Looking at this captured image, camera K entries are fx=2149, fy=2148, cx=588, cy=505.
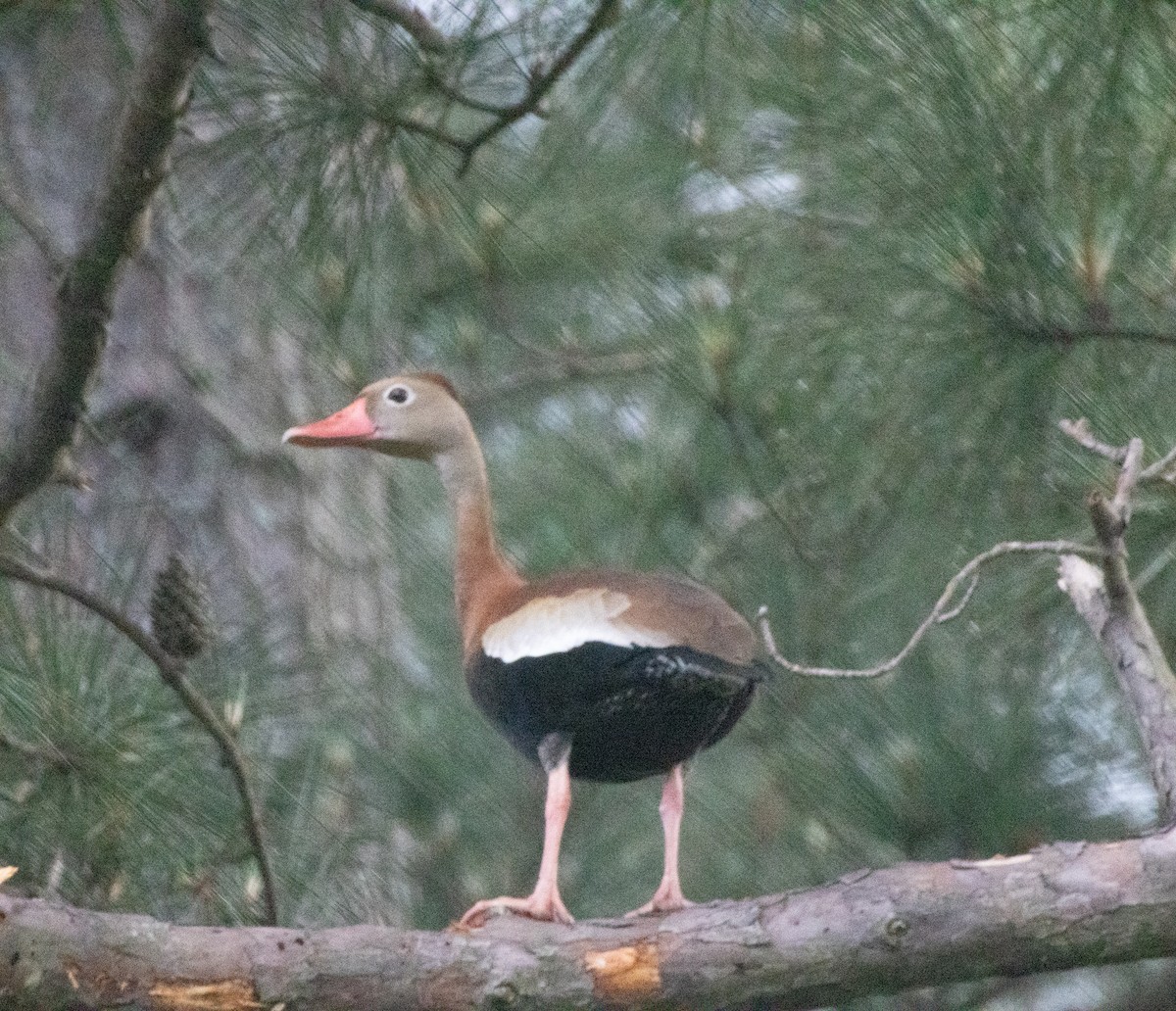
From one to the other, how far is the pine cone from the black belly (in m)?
0.26

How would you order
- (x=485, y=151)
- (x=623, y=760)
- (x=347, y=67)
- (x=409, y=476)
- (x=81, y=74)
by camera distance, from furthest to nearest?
(x=409, y=476), (x=81, y=74), (x=485, y=151), (x=347, y=67), (x=623, y=760)

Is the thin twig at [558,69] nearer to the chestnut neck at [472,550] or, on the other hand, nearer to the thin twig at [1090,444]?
the chestnut neck at [472,550]

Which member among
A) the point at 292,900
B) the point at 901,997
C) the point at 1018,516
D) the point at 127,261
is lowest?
the point at 901,997

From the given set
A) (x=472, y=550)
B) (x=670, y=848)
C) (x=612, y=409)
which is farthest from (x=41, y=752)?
(x=612, y=409)

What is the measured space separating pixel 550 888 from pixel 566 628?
0.20 m

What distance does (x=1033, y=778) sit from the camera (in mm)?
2109

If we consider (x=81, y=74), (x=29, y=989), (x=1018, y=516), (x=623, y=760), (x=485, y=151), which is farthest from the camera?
(x=81, y=74)

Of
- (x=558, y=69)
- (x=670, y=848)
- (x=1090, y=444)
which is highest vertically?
(x=558, y=69)

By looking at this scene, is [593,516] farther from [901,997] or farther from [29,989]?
[29,989]

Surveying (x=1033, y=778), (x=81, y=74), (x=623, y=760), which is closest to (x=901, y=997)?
(x=1033, y=778)

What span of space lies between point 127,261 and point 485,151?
26.2 inches

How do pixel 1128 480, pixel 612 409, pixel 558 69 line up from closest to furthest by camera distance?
pixel 1128 480, pixel 558 69, pixel 612 409

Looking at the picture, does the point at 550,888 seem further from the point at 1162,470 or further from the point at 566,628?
the point at 1162,470

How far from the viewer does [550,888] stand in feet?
5.52
